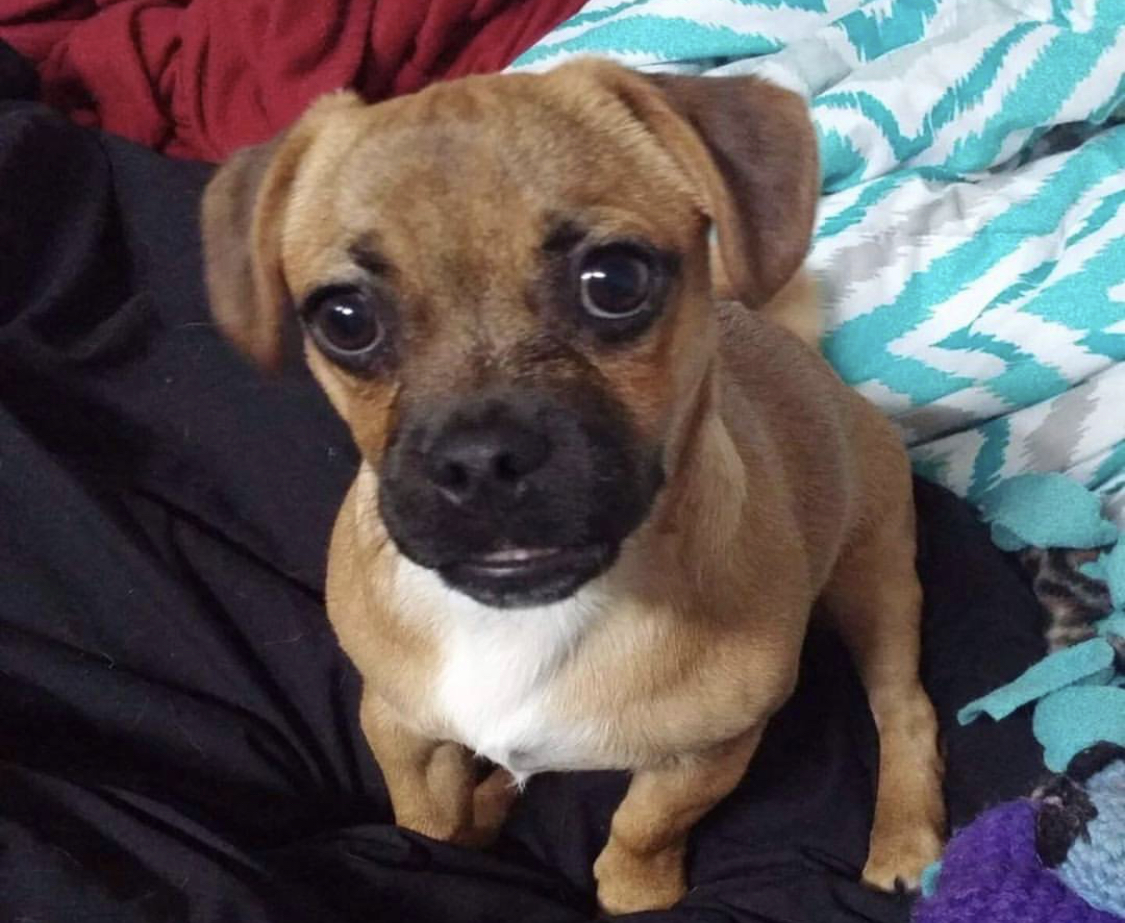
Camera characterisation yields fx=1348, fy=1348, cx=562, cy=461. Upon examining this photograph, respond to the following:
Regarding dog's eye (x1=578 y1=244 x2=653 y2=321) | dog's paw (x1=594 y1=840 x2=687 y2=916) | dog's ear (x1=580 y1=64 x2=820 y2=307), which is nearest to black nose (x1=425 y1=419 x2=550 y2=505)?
dog's eye (x1=578 y1=244 x2=653 y2=321)

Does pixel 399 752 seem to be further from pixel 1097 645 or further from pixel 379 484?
pixel 1097 645

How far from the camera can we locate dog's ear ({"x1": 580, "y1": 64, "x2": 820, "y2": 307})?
49.7 inches

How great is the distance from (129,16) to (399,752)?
155 centimetres

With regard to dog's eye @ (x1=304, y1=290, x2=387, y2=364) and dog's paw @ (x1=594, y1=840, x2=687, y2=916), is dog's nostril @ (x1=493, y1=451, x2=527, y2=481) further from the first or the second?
dog's paw @ (x1=594, y1=840, x2=687, y2=916)

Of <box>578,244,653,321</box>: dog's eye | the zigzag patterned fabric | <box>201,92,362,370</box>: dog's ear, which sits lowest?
the zigzag patterned fabric

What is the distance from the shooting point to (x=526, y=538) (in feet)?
3.83

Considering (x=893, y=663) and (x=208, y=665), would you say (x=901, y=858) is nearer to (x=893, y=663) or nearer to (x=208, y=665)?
(x=893, y=663)

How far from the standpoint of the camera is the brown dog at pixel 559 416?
1.17 meters

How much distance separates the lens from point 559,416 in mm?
1134

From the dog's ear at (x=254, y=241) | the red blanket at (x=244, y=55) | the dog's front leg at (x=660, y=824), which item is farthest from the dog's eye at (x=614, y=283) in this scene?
the red blanket at (x=244, y=55)

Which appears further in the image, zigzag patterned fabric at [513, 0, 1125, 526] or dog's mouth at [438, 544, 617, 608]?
zigzag patterned fabric at [513, 0, 1125, 526]

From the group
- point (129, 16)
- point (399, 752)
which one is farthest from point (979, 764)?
point (129, 16)

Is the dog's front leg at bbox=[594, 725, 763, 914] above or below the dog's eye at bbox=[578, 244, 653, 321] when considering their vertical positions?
below

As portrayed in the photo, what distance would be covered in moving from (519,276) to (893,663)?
969 mm
